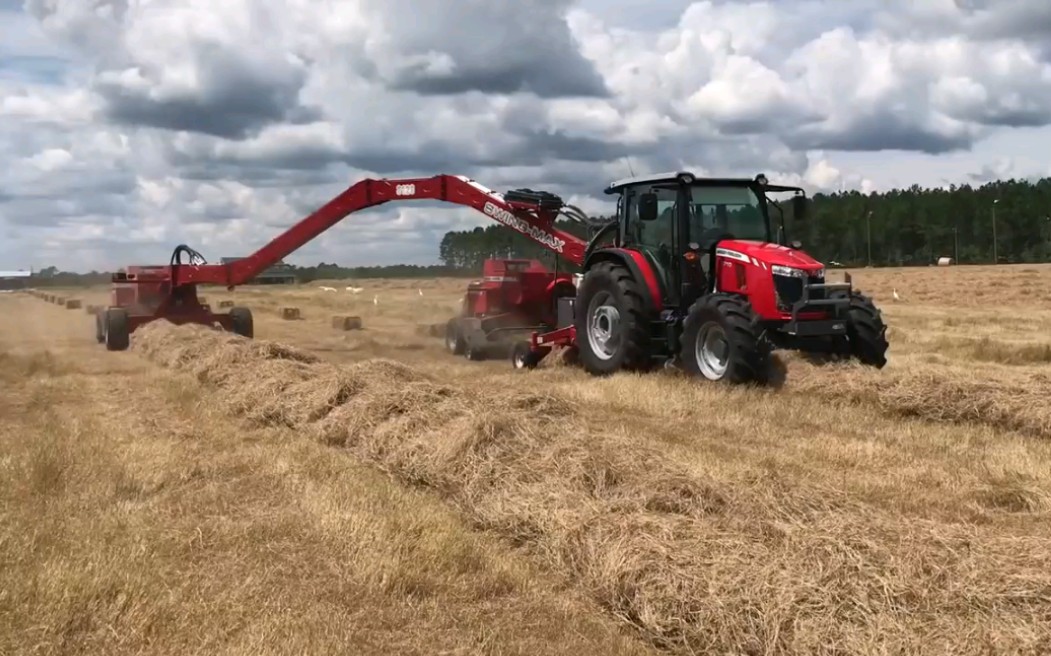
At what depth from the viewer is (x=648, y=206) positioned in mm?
11219

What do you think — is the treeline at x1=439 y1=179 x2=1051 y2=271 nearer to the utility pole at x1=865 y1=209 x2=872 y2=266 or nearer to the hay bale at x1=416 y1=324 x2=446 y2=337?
the utility pole at x1=865 y1=209 x2=872 y2=266

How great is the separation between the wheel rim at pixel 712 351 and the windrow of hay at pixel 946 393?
875 millimetres

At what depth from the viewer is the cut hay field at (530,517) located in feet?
13.2

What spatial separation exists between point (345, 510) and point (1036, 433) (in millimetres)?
5718

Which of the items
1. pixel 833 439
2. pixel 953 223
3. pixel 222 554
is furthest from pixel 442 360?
pixel 953 223

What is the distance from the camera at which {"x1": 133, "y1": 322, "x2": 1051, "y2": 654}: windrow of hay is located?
3.80 metres

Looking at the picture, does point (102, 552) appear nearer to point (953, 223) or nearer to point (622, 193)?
point (622, 193)

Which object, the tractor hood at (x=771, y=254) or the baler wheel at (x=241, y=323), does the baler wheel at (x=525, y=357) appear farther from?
the baler wheel at (x=241, y=323)

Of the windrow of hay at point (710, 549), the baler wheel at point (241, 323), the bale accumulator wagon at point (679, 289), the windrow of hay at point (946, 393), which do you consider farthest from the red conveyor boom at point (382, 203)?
the windrow of hay at point (710, 549)

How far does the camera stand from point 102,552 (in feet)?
16.4

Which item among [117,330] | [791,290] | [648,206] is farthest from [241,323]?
[791,290]

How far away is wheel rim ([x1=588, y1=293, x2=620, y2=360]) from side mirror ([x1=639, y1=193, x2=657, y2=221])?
142 centimetres

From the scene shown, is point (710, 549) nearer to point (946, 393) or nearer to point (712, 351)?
point (946, 393)

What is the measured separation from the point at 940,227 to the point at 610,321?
8220cm
